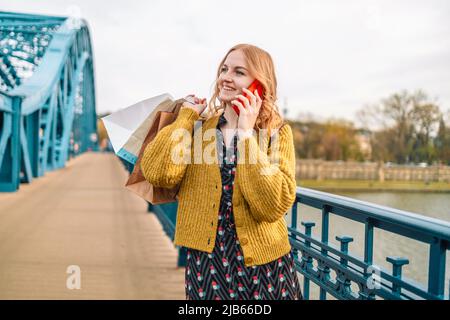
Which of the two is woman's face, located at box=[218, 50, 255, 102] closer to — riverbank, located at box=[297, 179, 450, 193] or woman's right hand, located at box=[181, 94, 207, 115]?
woman's right hand, located at box=[181, 94, 207, 115]

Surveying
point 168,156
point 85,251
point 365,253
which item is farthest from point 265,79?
point 85,251

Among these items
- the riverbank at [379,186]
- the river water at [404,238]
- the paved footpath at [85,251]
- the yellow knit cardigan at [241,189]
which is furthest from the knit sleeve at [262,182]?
the paved footpath at [85,251]

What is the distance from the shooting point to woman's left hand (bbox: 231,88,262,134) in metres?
1.50

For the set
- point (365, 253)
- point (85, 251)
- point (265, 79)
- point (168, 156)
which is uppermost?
point (265, 79)

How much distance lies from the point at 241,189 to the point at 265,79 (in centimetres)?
36

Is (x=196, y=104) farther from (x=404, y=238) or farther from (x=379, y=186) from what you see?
(x=379, y=186)

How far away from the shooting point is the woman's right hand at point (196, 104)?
171 cm

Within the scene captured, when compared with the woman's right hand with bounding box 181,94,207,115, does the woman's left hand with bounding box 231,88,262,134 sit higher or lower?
lower

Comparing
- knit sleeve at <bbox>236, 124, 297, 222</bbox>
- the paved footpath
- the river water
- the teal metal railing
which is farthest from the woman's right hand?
the paved footpath

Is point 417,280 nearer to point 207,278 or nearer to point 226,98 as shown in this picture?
point 207,278

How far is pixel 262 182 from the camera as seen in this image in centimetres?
145

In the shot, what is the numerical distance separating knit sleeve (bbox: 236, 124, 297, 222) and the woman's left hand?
0.04m

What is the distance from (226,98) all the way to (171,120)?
0.26 m
